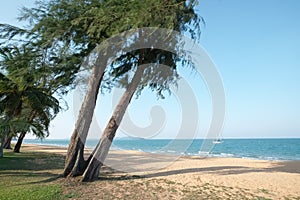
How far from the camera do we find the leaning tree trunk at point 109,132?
9281mm

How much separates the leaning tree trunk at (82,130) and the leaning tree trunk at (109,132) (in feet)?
1.79

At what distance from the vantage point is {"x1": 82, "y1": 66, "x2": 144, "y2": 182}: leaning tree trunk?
9.28m

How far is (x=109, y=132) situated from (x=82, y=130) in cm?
101

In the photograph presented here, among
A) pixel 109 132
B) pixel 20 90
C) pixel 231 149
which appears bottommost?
pixel 231 149

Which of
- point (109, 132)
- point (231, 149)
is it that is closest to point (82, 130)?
point (109, 132)

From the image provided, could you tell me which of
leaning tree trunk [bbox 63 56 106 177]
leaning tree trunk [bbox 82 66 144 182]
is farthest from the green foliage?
leaning tree trunk [bbox 82 66 144 182]

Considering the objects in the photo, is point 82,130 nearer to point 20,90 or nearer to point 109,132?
point 109,132

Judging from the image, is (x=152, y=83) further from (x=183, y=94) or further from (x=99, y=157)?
(x=99, y=157)

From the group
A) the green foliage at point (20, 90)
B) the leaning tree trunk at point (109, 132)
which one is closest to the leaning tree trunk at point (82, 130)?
the leaning tree trunk at point (109, 132)

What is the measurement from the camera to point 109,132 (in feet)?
31.4

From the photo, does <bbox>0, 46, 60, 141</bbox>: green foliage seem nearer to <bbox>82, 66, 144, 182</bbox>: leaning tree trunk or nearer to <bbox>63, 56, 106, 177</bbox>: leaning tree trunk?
<bbox>63, 56, 106, 177</bbox>: leaning tree trunk

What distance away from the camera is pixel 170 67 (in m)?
10.2

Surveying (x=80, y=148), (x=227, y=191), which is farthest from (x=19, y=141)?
(x=227, y=191)

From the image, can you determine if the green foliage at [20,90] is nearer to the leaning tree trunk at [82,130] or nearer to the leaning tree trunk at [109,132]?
the leaning tree trunk at [82,130]
